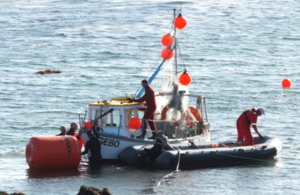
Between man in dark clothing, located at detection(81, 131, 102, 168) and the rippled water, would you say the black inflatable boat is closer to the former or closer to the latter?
the rippled water

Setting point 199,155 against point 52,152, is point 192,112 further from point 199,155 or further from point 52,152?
point 52,152

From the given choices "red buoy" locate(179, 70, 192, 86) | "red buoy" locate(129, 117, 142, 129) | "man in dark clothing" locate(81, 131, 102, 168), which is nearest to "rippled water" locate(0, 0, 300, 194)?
"man in dark clothing" locate(81, 131, 102, 168)

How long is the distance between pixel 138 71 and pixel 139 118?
784 inches

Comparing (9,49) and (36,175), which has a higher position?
(9,49)

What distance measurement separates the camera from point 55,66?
38.2m

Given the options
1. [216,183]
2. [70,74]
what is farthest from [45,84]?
[216,183]

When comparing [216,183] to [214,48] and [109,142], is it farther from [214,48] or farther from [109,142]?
[214,48]

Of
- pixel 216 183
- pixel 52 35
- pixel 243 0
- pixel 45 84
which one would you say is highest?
pixel 243 0

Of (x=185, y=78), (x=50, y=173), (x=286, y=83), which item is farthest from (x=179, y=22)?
(x=286, y=83)

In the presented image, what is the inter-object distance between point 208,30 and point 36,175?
35.3 metres

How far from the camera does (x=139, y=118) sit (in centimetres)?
1703

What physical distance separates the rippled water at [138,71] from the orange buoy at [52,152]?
35 cm

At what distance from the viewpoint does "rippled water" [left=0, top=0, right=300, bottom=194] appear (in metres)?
15.6

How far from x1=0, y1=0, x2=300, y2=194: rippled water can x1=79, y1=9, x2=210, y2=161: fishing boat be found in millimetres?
813
